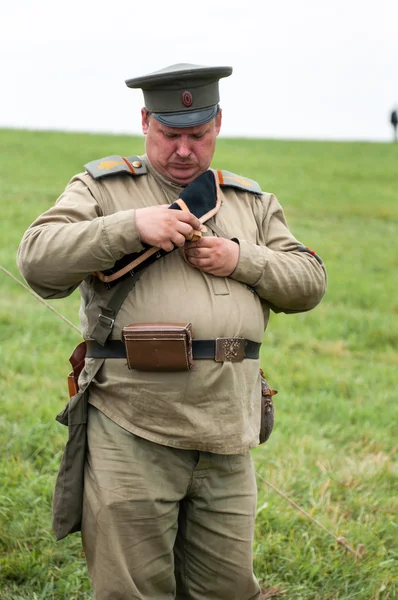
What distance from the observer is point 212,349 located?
326cm

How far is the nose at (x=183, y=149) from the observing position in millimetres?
3338

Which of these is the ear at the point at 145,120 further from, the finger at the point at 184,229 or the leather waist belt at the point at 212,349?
the leather waist belt at the point at 212,349

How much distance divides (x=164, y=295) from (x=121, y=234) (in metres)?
0.31

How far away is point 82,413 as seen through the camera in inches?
133

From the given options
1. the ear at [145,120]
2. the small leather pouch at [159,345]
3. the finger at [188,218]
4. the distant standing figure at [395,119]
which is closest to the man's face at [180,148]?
the ear at [145,120]

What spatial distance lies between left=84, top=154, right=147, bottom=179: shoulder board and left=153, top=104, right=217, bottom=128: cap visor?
0.20m

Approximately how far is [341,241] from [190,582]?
479 inches

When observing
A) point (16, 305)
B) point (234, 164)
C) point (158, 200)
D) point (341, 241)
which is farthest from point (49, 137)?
point (158, 200)

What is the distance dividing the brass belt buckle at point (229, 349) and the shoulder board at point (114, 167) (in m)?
0.74

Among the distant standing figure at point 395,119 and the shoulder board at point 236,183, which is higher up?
the shoulder board at point 236,183

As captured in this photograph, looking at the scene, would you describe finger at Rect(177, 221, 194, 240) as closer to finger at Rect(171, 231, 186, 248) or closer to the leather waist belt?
finger at Rect(171, 231, 186, 248)

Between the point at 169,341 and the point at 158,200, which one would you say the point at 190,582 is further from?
the point at 158,200

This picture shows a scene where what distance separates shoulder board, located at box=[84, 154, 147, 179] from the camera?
3.36m

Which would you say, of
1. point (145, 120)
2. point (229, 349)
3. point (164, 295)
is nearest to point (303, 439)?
point (229, 349)
